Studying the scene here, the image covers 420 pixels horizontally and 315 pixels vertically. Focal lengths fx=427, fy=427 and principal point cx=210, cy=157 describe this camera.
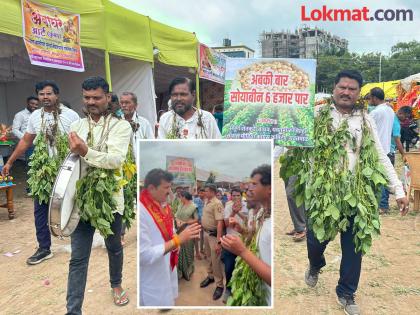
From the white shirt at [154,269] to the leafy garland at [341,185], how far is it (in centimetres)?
142

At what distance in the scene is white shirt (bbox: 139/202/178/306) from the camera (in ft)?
7.73

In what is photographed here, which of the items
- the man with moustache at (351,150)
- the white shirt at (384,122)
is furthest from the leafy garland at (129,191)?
the white shirt at (384,122)

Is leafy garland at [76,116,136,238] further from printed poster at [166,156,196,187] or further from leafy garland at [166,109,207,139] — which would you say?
printed poster at [166,156,196,187]

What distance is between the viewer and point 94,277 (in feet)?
13.8

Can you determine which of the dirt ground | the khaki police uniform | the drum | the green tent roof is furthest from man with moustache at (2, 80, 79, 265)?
the khaki police uniform

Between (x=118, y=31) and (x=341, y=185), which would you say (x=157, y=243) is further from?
(x=118, y=31)

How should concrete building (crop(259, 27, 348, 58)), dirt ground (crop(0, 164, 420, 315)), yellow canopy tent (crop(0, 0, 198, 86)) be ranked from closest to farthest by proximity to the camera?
dirt ground (crop(0, 164, 420, 315)) → yellow canopy tent (crop(0, 0, 198, 86)) → concrete building (crop(259, 27, 348, 58))

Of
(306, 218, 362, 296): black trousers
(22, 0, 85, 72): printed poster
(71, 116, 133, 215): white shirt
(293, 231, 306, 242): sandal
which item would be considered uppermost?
(22, 0, 85, 72): printed poster

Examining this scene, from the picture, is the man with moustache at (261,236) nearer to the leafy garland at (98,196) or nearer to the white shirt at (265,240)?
the white shirt at (265,240)

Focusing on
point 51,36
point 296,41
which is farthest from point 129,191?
point 296,41

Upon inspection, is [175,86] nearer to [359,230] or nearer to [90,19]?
[359,230]

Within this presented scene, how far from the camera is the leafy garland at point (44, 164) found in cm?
448

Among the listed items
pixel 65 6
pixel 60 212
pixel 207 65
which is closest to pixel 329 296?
pixel 60 212

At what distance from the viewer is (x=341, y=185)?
328 centimetres
